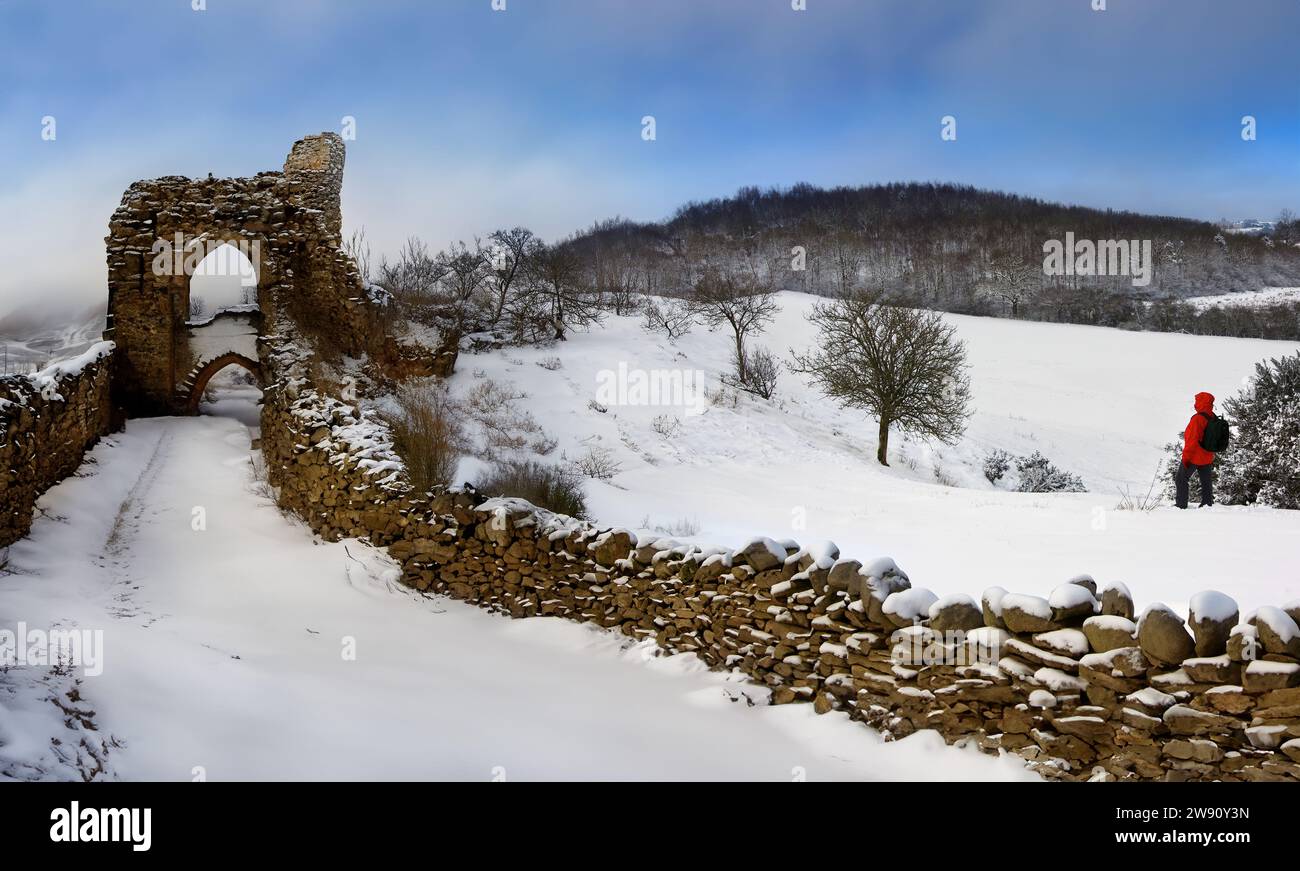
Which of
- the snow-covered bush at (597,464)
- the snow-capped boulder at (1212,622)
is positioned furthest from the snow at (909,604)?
the snow-covered bush at (597,464)

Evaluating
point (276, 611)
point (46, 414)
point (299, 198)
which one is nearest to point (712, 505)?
point (276, 611)

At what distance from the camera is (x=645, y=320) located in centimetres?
3494

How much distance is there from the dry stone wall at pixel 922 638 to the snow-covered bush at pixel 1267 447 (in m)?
9.24

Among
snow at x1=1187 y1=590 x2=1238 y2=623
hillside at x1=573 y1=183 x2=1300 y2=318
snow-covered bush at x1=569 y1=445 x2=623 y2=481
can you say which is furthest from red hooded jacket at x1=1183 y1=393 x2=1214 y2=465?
hillside at x1=573 y1=183 x2=1300 y2=318

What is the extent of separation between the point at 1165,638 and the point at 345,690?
5.05m

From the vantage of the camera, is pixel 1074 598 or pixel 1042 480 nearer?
pixel 1074 598

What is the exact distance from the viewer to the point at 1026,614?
13.3 ft

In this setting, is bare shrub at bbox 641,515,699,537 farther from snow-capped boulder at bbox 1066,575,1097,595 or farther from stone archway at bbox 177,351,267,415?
stone archway at bbox 177,351,267,415

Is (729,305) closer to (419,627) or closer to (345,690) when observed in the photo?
(419,627)

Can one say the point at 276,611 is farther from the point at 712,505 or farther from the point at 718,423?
the point at 718,423

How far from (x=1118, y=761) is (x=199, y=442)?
1498 cm

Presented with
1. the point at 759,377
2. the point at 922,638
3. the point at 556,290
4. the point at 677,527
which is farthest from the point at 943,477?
the point at 922,638

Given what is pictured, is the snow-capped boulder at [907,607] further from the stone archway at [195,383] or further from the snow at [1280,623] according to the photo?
the stone archway at [195,383]

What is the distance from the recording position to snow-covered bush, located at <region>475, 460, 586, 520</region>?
9047 millimetres
